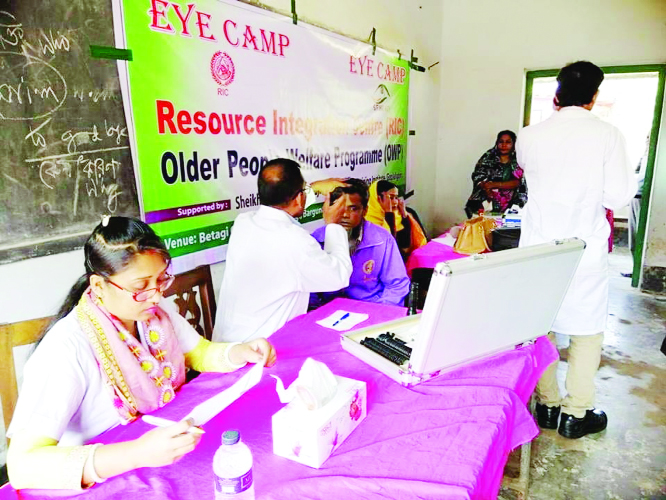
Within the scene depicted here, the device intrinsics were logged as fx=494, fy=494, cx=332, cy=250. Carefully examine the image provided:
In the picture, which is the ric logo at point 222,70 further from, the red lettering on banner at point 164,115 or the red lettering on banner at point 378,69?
the red lettering on banner at point 378,69

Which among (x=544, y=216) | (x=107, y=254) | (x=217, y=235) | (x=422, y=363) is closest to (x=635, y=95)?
(x=544, y=216)

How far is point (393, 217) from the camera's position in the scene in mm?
3068

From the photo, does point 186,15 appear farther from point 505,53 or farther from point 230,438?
point 505,53

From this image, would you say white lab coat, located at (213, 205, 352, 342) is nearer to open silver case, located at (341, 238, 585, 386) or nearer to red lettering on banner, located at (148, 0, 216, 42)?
open silver case, located at (341, 238, 585, 386)

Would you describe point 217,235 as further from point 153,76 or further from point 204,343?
point 204,343

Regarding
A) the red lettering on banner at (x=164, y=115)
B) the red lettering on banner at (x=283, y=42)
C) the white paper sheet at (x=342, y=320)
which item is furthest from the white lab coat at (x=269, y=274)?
the red lettering on banner at (x=283, y=42)

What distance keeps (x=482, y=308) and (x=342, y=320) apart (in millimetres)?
642

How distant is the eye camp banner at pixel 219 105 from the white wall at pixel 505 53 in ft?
6.76

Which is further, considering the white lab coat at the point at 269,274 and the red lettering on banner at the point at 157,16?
the red lettering on banner at the point at 157,16

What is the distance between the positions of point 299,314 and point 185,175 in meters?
0.82

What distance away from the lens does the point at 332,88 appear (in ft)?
10.3

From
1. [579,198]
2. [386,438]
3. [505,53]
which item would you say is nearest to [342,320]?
[386,438]

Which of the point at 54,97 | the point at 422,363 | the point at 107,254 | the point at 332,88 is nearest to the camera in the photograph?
the point at 107,254

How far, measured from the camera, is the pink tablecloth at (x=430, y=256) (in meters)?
2.68
